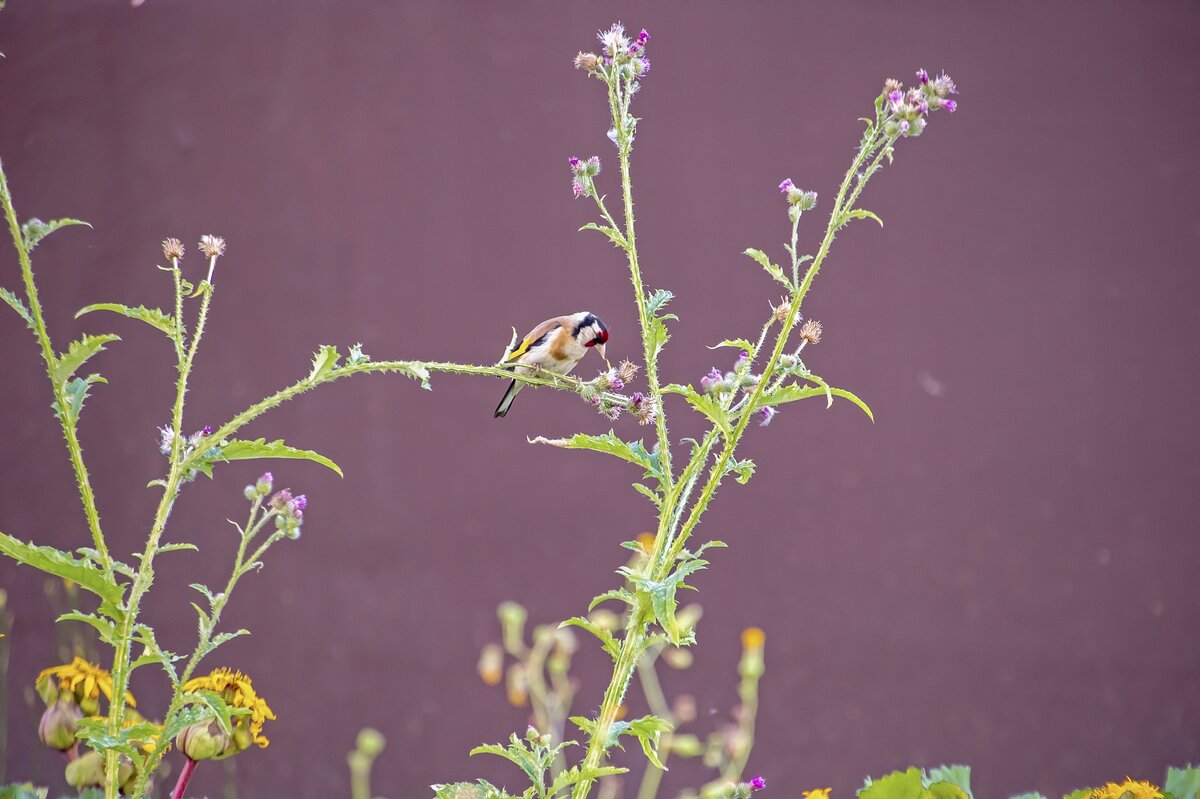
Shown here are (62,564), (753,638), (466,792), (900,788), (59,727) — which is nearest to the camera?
(62,564)

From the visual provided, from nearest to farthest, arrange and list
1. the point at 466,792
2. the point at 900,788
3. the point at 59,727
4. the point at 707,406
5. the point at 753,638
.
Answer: the point at 707,406 < the point at 466,792 < the point at 59,727 < the point at 900,788 < the point at 753,638

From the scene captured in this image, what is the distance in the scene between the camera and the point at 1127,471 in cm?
361

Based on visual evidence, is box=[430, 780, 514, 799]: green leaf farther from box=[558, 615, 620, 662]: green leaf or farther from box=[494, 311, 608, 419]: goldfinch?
box=[494, 311, 608, 419]: goldfinch

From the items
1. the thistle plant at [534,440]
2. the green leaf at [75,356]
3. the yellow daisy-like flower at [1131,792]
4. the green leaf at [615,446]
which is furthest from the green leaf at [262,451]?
the yellow daisy-like flower at [1131,792]

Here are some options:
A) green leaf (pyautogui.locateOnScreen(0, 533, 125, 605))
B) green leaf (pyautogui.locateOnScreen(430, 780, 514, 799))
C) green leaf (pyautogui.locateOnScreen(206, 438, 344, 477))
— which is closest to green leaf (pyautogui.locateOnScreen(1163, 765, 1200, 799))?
green leaf (pyautogui.locateOnScreen(430, 780, 514, 799))

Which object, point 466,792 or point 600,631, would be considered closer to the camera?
point 600,631

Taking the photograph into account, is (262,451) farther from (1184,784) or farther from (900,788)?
(1184,784)

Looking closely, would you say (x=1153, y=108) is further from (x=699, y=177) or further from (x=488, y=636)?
(x=488, y=636)

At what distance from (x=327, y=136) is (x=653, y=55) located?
108 centimetres

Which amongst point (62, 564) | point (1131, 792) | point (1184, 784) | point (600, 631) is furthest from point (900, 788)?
point (62, 564)

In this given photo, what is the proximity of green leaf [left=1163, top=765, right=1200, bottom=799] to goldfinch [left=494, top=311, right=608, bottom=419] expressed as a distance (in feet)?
4.96

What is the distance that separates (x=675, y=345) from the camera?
3.53 m

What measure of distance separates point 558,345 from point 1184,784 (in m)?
1.60

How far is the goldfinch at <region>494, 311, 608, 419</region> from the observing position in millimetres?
2061
